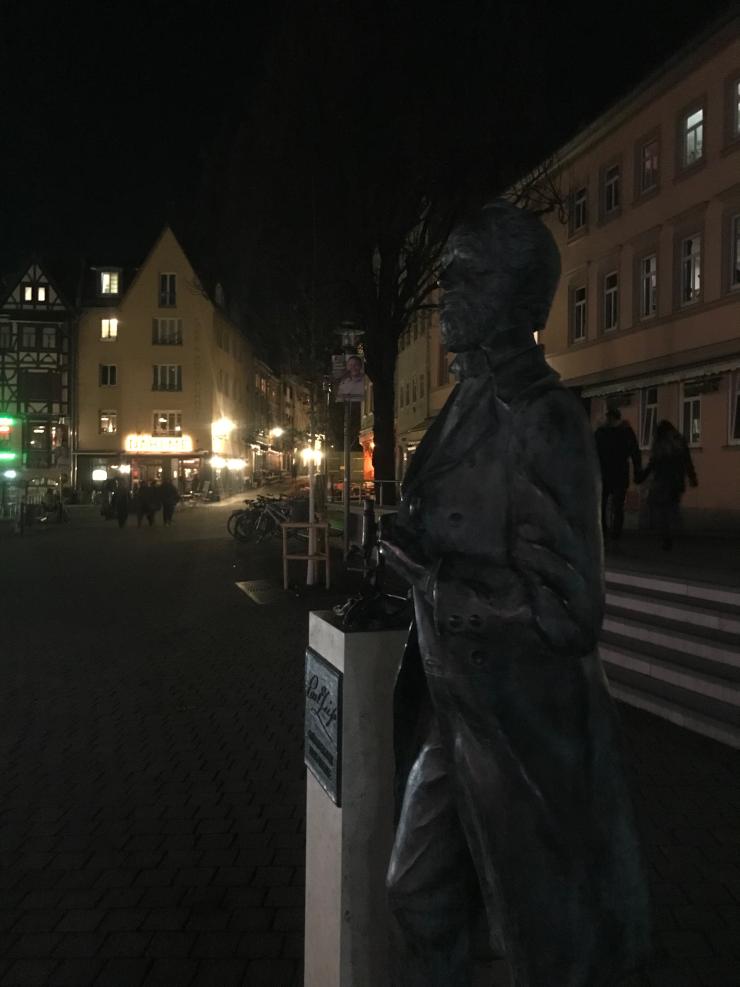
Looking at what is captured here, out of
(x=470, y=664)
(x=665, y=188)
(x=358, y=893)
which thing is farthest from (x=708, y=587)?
(x=665, y=188)

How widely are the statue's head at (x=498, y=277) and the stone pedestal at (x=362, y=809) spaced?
85 cm

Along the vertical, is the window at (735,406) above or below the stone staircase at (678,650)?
above

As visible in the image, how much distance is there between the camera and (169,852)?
4324 millimetres

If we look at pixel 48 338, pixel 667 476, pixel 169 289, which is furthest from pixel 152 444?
pixel 667 476

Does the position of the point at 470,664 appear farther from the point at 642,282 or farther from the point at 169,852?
the point at 642,282

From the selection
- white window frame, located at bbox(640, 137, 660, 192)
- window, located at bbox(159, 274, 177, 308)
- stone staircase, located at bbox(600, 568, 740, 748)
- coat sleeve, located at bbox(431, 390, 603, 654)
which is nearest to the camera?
coat sleeve, located at bbox(431, 390, 603, 654)

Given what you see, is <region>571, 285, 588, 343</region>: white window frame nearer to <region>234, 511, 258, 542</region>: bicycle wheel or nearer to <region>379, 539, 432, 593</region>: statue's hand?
<region>234, 511, 258, 542</region>: bicycle wheel

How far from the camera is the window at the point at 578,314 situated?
91.4 ft

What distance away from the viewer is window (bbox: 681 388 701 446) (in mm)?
22141

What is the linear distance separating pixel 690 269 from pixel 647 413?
3769mm

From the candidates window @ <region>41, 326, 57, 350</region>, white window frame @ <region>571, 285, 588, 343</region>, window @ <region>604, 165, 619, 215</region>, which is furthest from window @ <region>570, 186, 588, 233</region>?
window @ <region>41, 326, 57, 350</region>

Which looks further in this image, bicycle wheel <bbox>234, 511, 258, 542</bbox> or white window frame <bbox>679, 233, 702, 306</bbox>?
bicycle wheel <bbox>234, 511, 258, 542</bbox>

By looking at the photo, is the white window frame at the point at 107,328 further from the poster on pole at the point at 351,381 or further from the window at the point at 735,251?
the poster on pole at the point at 351,381
